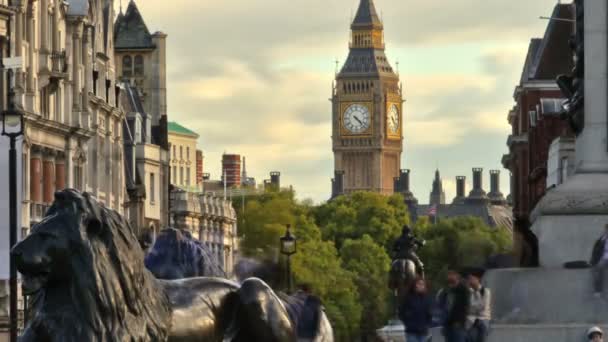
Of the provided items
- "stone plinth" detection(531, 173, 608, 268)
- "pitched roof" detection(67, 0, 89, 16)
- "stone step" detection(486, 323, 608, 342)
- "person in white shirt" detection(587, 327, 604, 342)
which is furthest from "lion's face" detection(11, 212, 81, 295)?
"pitched roof" detection(67, 0, 89, 16)

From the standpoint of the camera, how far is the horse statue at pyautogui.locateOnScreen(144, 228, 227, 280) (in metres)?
23.5

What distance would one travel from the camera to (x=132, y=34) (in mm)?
139875

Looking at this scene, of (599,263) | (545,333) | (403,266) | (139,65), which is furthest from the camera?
(139,65)

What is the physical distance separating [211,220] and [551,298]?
466 ft

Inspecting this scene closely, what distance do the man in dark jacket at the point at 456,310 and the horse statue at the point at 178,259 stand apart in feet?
A: 16.0

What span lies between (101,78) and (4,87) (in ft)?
89.7

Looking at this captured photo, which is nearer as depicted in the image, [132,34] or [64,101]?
[64,101]

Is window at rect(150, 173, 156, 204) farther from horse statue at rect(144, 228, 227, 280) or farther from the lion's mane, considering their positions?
the lion's mane

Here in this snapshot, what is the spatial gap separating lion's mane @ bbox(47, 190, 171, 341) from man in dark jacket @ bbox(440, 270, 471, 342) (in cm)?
1027

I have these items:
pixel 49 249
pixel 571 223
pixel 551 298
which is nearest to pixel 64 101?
pixel 571 223

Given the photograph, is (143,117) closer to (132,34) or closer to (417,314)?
(132,34)

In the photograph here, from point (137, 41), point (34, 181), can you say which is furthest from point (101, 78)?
point (137, 41)

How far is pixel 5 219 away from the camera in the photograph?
65.4 m

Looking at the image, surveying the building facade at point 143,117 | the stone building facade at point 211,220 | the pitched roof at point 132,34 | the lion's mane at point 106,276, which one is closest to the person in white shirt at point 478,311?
the lion's mane at point 106,276
